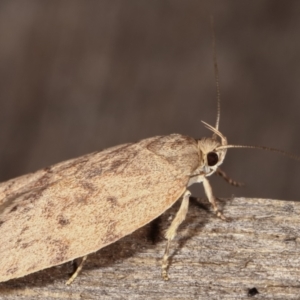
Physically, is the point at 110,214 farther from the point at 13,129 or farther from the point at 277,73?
the point at 277,73

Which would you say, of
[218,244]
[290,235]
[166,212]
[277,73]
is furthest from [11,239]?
[277,73]

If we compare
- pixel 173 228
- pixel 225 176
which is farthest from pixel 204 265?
pixel 225 176

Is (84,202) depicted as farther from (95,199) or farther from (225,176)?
(225,176)

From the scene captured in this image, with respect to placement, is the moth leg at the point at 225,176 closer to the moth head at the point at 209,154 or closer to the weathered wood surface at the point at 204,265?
the moth head at the point at 209,154

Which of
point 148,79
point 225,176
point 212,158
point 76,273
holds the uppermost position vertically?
point 148,79

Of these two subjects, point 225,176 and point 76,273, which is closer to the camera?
point 76,273

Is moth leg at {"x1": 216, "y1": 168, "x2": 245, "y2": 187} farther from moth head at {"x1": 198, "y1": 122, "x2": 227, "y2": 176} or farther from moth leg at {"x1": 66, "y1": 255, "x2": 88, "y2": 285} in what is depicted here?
moth leg at {"x1": 66, "y1": 255, "x2": 88, "y2": 285}

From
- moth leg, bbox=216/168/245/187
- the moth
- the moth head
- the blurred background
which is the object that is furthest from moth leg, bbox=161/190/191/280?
the blurred background
